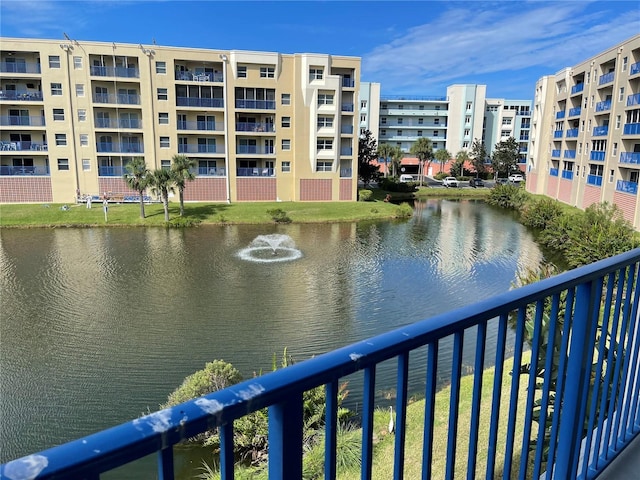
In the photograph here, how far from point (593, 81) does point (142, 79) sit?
118ft

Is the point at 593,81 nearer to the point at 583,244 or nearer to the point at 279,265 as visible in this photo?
the point at 583,244

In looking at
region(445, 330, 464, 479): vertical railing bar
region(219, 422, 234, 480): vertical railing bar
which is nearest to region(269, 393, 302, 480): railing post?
region(219, 422, 234, 480): vertical railing bar

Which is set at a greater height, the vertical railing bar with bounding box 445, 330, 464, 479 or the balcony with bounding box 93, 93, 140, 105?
the balcony with bounding box 93, 93, 140, 105

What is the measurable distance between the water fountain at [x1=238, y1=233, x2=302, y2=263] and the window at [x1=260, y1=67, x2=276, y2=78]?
17598mm

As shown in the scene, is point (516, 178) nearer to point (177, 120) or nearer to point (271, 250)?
point (177, 120)

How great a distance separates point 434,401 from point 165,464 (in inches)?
43.8

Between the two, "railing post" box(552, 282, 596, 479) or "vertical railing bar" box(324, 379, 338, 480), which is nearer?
"vertical railing bar" box(324, 379, 338, 480)

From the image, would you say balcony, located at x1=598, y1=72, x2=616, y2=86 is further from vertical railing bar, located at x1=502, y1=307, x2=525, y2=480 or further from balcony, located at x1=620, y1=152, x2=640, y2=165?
vertical railing bar, located at x1=502, y1=307, x2=525, y2=480

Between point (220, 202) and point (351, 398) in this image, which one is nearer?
point (351, 398)

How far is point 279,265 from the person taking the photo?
22734mm

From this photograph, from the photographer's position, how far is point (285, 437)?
4.52 feet

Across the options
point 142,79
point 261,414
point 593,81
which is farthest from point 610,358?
point 593,81

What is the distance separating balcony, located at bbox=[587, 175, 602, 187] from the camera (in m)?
38.1

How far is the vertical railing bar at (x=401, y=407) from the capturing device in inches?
67.0
